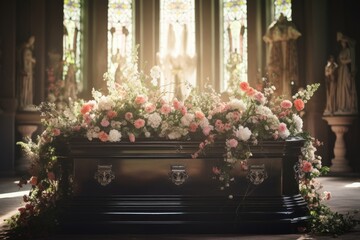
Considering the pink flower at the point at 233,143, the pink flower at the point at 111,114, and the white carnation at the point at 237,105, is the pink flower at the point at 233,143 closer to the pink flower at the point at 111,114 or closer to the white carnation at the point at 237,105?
the white carnation at the point at 237,105

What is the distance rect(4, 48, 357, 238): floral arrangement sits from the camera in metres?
5.69

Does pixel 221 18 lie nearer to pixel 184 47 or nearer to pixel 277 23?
pixel 184 47

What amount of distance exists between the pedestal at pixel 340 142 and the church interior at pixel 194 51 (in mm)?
19

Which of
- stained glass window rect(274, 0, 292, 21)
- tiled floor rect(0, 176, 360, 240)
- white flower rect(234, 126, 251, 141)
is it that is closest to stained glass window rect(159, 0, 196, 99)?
stained glass window rect(274, 0, 292, 21)

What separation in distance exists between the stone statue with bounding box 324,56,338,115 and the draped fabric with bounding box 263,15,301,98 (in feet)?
3.19

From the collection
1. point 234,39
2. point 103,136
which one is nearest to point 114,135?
point 103,136

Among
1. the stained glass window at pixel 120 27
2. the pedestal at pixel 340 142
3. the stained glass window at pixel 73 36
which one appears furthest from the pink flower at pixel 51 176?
the stained glass window at pixel 120 27

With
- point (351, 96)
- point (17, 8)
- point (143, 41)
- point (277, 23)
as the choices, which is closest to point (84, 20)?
point (143, 41)

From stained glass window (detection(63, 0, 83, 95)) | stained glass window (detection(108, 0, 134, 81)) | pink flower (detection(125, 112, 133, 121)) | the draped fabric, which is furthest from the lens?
stained glass window (detection(108, 0, 134, 81))

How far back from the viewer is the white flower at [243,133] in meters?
5.62

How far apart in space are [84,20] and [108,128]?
11.0m

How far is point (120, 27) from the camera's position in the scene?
16922mm

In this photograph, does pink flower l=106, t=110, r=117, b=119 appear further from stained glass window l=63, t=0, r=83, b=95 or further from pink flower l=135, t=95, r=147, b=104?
stained glass window l=63, t=0, r=83, b=95

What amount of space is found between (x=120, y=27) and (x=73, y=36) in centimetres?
127
